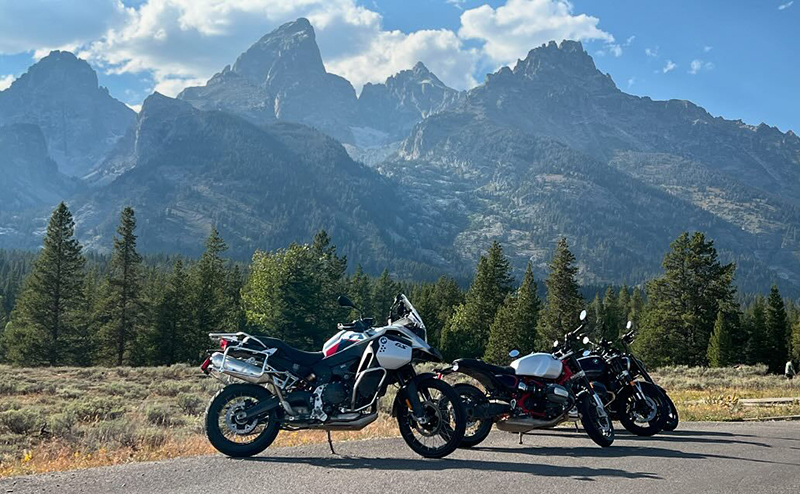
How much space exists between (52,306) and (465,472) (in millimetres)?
50762

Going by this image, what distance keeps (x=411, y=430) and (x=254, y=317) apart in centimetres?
5550

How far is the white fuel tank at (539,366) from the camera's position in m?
9.70

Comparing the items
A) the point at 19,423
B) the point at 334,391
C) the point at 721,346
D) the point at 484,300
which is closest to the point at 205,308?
the point at 484,300

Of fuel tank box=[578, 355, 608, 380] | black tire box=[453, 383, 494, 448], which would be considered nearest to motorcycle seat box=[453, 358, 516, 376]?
black tire box=[453, 383, 494, 448]

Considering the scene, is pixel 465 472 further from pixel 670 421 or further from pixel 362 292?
pixel 362 292

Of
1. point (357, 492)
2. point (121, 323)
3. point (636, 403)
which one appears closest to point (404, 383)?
point (357, 492)

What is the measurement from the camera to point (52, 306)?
49406 millimetres

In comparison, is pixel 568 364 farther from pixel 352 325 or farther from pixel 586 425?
pixel 352 325

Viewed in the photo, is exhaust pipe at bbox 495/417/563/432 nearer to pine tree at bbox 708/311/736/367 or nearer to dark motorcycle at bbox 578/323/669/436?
dark motorcycle at bbox 578/323/669/436

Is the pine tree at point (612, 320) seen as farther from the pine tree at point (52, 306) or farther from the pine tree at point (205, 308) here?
the pine tree at point (52, 306)

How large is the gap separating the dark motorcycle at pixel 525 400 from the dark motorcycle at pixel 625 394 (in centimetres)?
124

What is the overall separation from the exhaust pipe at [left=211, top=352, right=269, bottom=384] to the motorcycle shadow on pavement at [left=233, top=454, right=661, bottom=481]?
38.3 inches

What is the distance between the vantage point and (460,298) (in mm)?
76000

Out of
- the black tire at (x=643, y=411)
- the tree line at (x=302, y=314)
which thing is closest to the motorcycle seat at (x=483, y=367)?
the black tire at (x=643, y=411)
